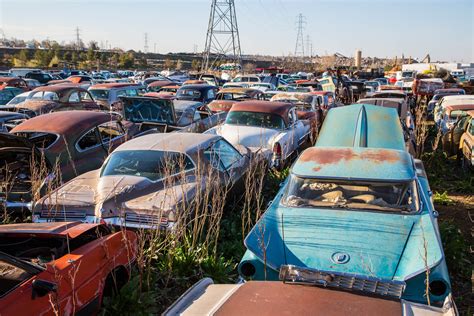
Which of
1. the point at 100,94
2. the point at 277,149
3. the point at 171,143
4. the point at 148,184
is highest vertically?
the point at 100,94

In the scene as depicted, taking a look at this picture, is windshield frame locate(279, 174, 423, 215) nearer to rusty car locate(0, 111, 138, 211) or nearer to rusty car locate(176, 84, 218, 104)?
rusty car locate(0, 111, 138, 211)

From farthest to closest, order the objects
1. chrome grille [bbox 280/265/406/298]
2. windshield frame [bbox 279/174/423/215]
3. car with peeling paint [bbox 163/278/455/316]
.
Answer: windshield frame [bbox 279/174/423/215], chrome grille [bbox 280/265/406/298], car with peeling paint [bbox 163/278/455/316]

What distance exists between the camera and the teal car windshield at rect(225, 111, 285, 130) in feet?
35.9

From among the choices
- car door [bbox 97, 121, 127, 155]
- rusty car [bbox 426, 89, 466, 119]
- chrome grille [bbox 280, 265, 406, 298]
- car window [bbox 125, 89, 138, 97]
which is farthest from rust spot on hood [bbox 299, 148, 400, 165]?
rusty car [bbox 426, 89, 466, 119]

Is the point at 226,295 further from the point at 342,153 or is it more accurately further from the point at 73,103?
the point at 73,103

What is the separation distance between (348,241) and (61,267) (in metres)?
2.43

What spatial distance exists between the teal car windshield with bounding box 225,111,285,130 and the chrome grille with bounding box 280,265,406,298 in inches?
300

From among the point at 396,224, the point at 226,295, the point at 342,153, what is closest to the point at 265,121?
the point at 342,153

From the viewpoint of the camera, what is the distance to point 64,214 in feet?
19.2

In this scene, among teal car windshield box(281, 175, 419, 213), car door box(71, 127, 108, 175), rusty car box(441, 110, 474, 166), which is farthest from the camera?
rusty car box(441, 110, 474, 166)

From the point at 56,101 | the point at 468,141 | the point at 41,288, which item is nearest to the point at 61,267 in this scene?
the point at 41,288

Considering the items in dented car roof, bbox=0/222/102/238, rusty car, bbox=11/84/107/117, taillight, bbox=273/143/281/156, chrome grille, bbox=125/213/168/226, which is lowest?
chrome grille, bbox=125/213/168/226

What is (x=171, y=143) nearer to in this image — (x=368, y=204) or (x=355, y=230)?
(x=368, y=204)

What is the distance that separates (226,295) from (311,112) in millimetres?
11645
